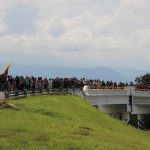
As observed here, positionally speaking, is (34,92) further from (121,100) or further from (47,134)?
(121,100)

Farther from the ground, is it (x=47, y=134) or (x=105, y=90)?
(x=105, y=90)

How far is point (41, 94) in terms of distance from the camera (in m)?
48.8

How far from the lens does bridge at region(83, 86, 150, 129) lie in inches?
2584

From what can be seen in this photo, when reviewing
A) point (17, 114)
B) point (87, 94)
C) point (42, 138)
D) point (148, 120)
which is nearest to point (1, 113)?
point (17, 114)

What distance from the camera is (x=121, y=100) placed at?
70.9 metres

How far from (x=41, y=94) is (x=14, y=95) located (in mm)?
6468

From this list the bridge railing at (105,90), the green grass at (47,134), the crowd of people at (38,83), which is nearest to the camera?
the green grass at (47,134)

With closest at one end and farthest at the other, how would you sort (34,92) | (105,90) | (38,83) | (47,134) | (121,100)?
(47,134), (34,92), (38,83), (105,90), (121,100)

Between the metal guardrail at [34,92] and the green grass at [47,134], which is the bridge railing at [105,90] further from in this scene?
the green grass at [47,134]

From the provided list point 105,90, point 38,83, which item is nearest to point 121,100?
point 105,90

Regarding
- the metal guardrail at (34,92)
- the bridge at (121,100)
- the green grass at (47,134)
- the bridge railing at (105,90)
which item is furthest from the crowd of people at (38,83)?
the green grass at (47,134)

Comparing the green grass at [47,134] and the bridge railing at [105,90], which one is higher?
the bridge railing at [105,90]

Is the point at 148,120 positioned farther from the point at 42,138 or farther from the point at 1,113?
the point at 42,138

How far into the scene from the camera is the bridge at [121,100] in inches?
2584
